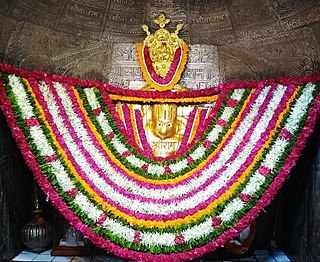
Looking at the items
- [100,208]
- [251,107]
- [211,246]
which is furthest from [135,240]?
[251,107]

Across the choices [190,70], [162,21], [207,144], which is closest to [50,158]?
[207,144]

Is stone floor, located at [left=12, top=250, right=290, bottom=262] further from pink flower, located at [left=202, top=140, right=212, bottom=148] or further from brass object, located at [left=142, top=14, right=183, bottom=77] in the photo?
brass object, located at [left=142, top=14, right=183, bottom=77]

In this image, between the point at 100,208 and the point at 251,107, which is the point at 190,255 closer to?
the point at 100,208

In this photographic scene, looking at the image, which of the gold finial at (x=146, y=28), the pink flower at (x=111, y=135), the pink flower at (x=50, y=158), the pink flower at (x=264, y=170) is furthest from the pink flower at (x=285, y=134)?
the pink flower at (x=50, y=158)

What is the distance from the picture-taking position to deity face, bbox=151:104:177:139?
371 centimetres

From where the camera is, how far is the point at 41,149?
310cm

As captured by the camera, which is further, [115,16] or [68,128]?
[115,16]

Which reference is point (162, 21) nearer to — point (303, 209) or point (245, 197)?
point (245, 197)

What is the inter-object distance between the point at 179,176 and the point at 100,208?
0.63 metres

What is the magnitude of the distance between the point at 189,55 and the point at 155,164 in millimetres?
1032

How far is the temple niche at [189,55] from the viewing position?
3.52 m

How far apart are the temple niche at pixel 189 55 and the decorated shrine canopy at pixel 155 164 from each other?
320 millimetres

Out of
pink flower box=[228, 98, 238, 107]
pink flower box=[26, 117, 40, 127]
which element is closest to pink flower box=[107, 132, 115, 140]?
pink flower box=[26, 117, 40, 127]

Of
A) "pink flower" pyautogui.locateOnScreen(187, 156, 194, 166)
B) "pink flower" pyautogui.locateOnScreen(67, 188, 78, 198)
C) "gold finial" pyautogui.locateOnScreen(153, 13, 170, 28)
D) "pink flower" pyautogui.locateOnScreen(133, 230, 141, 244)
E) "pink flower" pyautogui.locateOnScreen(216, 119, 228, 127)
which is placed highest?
"gold finial" pyautogui.locateOnScreen(153, 13, 170, 28)
